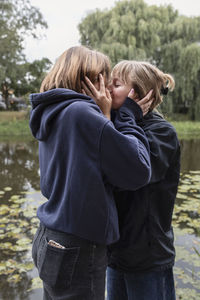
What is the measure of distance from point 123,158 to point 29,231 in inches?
111

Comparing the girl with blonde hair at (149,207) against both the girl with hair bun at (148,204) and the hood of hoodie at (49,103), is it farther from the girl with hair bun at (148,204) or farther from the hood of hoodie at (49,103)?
the hood of hoodie at (49,103)

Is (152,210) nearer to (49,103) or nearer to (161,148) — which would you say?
(161,148)

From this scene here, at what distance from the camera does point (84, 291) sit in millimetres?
1029

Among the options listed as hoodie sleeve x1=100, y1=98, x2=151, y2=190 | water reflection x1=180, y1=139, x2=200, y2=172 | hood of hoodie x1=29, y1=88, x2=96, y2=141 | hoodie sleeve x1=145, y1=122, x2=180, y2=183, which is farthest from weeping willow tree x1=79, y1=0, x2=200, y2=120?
hoodie sleeve x1=100, y1=98, x2=151, y2=190

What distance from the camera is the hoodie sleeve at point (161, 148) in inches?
45.1

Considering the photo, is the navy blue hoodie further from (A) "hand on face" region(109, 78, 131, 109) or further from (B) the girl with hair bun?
(A) "hand on face" region(109, 78, 131, 109)

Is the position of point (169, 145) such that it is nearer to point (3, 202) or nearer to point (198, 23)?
point (3, 202)

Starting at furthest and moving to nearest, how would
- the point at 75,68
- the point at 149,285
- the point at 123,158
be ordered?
the point at 149,285, the point at 75,68, the point at 123,158

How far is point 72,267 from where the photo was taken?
39.7 inches

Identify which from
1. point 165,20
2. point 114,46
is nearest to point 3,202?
point 114,46

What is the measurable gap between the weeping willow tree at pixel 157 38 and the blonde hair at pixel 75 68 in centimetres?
1316

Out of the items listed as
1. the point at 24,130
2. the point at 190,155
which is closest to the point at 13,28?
the point at 24,130

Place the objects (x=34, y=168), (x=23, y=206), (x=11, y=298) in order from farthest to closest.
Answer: (x=34, y=168) → (x=23, y=206) → (x=11, y=298)

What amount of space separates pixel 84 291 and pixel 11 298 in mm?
1632
